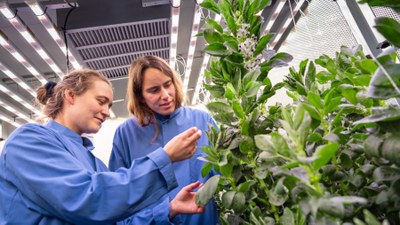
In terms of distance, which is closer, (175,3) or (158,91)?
(158,91)

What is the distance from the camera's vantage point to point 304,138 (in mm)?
523

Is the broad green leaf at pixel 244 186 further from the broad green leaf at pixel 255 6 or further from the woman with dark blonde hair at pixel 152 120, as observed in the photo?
the woman with dark blonde hair at pixel 152 120

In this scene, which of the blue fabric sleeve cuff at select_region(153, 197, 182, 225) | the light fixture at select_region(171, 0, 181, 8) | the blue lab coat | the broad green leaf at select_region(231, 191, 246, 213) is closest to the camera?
the broad green leaf at select_region(231, 191, 246, 213)

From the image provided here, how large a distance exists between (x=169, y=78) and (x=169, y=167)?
68 centimetres

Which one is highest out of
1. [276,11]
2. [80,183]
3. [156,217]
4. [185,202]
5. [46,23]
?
[46,23]

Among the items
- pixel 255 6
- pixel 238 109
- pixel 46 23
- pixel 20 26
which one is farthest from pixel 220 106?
pixel 20 26

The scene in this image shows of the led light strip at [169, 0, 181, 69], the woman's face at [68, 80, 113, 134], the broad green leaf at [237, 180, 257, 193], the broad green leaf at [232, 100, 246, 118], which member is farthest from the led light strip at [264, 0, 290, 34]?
the broad green leaf at [237, 180, 257, 193]

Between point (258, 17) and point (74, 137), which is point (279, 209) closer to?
point (258, 17)

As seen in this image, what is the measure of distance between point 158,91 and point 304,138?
1.14 metres

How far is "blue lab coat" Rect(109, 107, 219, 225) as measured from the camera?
1382mm

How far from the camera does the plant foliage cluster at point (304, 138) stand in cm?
45

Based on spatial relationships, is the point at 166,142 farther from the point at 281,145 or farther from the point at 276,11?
the point at 276,11

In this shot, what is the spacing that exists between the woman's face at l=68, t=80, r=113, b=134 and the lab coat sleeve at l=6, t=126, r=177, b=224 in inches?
12.3

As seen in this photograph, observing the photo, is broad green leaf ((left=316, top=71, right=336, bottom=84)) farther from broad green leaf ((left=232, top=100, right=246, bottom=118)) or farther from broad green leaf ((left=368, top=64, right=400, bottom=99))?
broad green leaf ((left=368, top=64, right=400, bottom=99))
